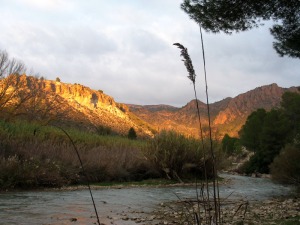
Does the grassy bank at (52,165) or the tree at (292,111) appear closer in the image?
the grassy bank at (52,165)

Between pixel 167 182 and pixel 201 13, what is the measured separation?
6625 millimetres

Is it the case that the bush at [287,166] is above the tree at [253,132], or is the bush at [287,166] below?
below

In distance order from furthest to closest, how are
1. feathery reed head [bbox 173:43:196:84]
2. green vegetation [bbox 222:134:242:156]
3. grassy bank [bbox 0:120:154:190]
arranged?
green vegetation [bbox 222:134:242:156], grassy bank [bbox 0:120:154:190], feathery reed head [bbox 173:43:196:84]

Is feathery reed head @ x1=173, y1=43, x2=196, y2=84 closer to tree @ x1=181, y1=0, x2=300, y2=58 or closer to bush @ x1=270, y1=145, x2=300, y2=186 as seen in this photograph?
tree @ x1=181, y1=0, x2=300, y2=58

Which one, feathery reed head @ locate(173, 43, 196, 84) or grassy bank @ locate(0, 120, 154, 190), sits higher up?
feathery reed head @ locate(173, 43, 196, 84)

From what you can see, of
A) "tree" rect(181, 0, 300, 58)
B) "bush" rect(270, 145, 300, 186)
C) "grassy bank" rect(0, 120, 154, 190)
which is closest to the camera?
"tree" rect(181, 0, 300, 58)

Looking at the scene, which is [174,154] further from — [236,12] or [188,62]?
[188,62]

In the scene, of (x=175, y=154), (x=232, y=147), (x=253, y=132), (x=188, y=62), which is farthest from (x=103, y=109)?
(x=188, y=62)

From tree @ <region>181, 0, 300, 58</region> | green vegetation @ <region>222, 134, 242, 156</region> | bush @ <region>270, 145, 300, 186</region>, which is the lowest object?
bush @ <region>270, 145, 300, 186</region>

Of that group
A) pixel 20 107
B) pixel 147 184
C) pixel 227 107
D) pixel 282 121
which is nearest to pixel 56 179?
pixel 147 184

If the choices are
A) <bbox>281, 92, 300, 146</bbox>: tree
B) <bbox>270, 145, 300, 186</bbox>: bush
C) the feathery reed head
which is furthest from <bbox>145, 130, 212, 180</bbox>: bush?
<bbox>281, 92, 300, 146</bbox>: tree

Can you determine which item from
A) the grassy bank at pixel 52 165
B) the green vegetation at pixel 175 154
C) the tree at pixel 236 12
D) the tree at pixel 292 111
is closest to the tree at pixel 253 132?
the tree at pixel 292 111

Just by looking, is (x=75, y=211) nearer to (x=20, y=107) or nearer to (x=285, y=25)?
(x=285, y=25)

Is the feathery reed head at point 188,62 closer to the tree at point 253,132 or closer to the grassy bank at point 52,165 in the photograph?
the grassy bank at point 52,165
